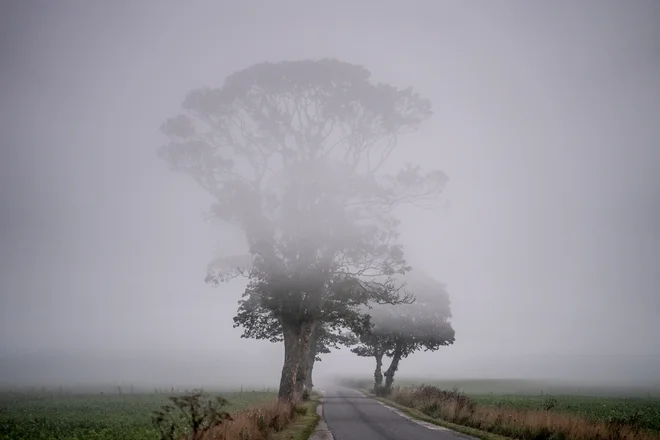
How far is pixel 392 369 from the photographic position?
4719 cm

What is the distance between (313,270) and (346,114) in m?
10.4

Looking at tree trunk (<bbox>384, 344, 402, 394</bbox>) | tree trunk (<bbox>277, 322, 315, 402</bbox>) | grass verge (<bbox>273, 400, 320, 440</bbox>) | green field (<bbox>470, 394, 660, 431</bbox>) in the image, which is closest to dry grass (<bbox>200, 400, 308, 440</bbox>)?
grass verge (<bbox>273, 400, 320, 440</bbox>)

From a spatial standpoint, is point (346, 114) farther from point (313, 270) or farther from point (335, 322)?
point (335, 322)

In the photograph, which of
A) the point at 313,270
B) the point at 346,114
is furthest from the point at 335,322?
the point at 346,114

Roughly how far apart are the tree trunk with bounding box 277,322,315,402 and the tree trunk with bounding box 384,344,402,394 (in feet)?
71.7

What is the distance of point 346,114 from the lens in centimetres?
2720

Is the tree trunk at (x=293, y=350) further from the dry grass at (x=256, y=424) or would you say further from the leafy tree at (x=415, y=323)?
the leafy tree at (x=415, y=323)

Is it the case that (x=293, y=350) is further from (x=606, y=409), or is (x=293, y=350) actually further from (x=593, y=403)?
(x=593, y=403)

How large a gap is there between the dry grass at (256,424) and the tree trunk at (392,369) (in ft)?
88.8

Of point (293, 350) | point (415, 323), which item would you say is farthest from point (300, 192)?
point (415, 323)

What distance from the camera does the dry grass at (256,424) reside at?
1024 cm

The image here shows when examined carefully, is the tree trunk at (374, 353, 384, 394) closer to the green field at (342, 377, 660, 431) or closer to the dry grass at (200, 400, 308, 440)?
the green field at (342, 377, 660, 431)

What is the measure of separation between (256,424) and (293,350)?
13399mm

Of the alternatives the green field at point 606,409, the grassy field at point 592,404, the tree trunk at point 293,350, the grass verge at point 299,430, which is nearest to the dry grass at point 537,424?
the grassy field at point 592,404
